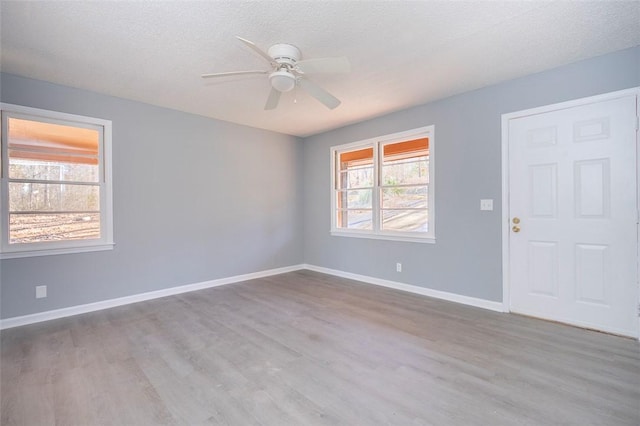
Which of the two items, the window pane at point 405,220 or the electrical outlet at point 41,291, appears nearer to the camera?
the electrical outlet at point 41,291

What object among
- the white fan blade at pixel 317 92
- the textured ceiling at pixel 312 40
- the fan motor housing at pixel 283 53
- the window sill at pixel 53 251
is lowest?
the window sill at pixel 53 251

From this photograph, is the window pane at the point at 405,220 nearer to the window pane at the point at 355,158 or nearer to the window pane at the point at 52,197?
the window pane at the point at 355,158

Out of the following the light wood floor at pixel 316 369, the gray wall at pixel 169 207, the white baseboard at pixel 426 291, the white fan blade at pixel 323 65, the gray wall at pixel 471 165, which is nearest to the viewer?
the light wood floor at pixel 316 369

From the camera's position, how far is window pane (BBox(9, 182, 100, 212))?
313 cm

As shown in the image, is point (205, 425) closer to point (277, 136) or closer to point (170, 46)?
point (170, 46)

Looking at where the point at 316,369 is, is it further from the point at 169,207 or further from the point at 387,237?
the point at 169,207

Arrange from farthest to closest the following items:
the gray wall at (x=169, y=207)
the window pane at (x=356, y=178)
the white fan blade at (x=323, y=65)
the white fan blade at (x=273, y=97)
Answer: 1. the window pane at (x=356, y=178)
2. the gray wall at (x=169, y=207)
3. the white fan blade at (x=273, y=97)
4. the white fan blade at (x=323, y=65)

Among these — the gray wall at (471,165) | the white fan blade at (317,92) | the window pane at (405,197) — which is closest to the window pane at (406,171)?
the window pane at (405,197)

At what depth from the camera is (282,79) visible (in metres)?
2.42

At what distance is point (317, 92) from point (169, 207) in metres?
2.76

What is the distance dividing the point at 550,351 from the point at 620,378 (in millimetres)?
431

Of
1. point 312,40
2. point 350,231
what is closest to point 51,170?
point 312,40

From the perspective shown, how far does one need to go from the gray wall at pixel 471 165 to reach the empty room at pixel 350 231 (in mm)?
23

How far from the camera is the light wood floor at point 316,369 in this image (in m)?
1.71
